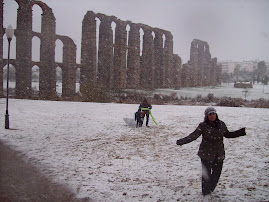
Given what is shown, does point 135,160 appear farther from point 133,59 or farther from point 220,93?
point 220,93

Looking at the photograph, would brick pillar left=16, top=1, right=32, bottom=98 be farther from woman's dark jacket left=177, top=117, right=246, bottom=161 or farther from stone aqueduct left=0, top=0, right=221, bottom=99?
woman's dark jacket left=177, top=117, right=246, bottom=161

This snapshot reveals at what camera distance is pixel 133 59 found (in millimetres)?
42531

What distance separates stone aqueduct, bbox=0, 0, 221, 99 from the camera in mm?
29469

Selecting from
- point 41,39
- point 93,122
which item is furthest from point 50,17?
point 93,122

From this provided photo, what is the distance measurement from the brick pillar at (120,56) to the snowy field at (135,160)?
27.7 meters

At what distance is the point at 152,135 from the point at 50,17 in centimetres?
2637

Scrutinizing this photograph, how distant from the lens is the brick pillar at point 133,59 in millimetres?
42250

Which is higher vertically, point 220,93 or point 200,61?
point 200,61

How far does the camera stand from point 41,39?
3111 centimetres

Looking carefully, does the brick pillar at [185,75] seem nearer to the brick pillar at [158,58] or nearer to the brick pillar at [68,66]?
the brick pillar at [158,58]

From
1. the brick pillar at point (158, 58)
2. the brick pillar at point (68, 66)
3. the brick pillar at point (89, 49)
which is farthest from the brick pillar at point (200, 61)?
the brick pillar at point (68, 66)

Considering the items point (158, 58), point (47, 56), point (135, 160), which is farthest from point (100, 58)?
point (135, 160)

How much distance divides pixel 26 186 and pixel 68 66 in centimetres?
3005

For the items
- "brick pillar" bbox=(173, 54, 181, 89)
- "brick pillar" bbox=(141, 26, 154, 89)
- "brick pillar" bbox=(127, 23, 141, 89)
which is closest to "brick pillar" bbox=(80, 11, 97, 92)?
"brick pillar" bbox=(127, 23, 141, 89)
